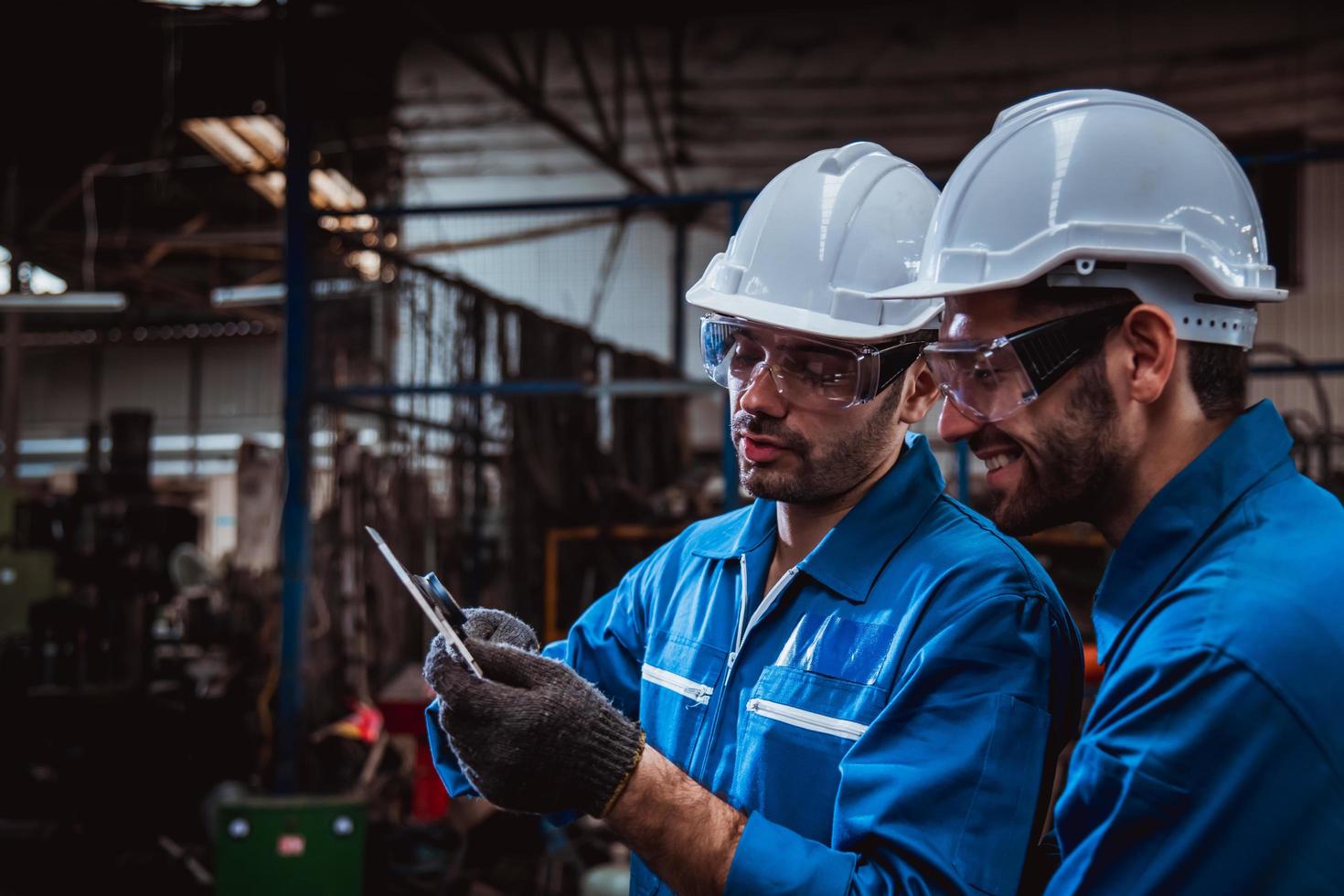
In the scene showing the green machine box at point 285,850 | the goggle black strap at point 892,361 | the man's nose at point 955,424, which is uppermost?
the goggle black strap at point 892,361

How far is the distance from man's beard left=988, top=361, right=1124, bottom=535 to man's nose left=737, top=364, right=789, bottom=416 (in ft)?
1.71

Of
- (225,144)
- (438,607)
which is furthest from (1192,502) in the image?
(225,144)

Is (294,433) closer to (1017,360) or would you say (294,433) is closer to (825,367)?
(825,367)

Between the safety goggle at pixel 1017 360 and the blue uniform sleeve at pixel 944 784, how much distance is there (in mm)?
280

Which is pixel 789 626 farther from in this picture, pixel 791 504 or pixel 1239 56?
pixel 1239 56

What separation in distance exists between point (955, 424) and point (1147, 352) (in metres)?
0.28

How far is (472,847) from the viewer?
5496mm

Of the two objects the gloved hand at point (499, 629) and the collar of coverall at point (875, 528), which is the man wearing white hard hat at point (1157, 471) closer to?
the collar of coverall at point (875, 528)

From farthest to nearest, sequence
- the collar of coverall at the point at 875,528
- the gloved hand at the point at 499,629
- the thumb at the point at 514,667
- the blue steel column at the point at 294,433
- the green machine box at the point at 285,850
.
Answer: the blue steel column at the point at 294,433, the green machine box at the point at 285,850, the gloved hand at the point at 499,629, the collar of coverall at the point at 875,528, the thumb at the point at 514,667

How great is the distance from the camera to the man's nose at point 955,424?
145cm

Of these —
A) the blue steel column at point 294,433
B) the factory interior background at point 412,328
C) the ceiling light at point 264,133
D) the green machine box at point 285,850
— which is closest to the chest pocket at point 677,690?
the factory interior background at point 412,328

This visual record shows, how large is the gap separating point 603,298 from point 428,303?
2.16 m

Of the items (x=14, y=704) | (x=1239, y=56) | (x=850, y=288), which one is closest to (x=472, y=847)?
(x=14, y=704)

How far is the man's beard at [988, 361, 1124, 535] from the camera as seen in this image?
51.5 inches
